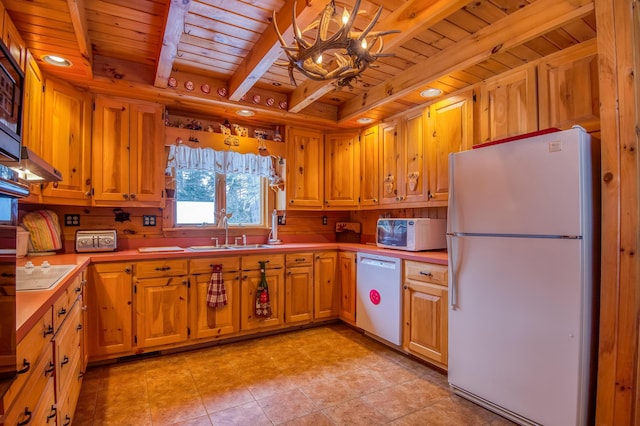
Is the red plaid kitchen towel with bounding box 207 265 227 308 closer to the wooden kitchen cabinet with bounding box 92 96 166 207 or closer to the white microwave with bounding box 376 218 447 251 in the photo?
the wooden kitchen cabinet with bounding box 92 96 166 207

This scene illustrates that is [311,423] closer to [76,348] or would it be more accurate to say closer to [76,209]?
[76,348]

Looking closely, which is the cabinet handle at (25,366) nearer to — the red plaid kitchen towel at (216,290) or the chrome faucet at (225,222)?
the red plaid kitchen towel at (216,290)

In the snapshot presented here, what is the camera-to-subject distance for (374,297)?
3148mm

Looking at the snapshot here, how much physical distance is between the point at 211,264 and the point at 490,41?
2.77 meters

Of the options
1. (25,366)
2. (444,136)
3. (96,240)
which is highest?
(444,136)

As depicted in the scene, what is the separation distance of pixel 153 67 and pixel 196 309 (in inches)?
82.6

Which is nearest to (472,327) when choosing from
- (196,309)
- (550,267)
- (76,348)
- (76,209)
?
(550,267)

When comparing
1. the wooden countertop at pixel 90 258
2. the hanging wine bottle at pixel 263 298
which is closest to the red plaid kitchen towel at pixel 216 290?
the wooden countertop at pixel 90 258

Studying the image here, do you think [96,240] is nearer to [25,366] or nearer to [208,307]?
[208,307]

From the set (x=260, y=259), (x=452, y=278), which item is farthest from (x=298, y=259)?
(x=452, y=278)

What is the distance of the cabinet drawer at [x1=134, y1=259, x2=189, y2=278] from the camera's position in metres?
2.74

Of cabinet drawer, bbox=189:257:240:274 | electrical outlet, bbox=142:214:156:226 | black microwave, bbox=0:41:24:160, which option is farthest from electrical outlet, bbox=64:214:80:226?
black microwave, bbox=0:41:24:160

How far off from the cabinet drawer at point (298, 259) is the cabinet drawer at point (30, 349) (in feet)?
7.12

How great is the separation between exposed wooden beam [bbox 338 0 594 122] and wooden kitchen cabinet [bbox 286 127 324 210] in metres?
1.06
